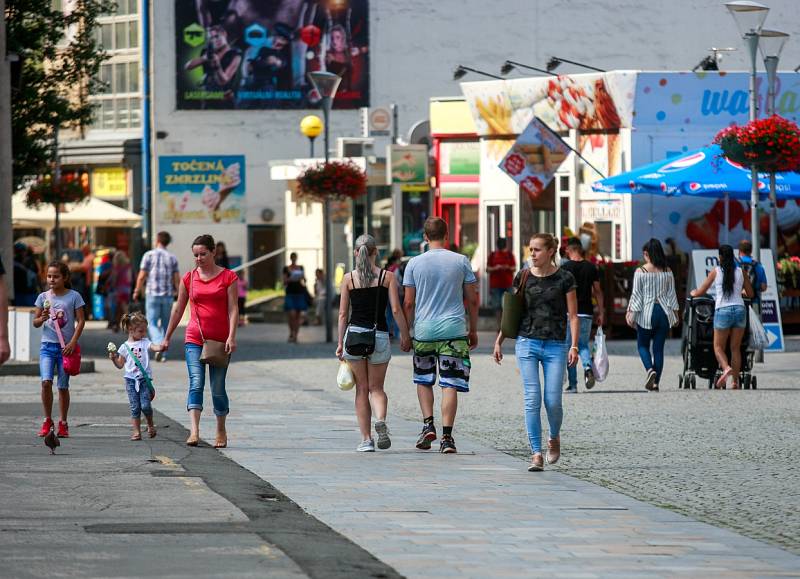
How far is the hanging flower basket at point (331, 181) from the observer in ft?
106

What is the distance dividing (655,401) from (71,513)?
953 centimetres

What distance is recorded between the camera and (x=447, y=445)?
43.9 ft

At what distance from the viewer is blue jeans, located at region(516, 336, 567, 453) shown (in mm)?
12492

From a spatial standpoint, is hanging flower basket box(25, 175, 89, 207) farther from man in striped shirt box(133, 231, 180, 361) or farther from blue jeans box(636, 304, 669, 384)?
blue jeans box(636, 304, 669, 384)

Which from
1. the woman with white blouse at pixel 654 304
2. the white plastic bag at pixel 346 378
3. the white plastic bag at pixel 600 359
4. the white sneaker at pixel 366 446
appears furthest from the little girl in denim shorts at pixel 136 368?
the woman with white blouse at pixel 654 304

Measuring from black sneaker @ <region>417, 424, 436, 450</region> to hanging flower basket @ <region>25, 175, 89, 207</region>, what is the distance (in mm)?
24604

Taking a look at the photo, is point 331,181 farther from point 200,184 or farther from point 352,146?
point 200,184

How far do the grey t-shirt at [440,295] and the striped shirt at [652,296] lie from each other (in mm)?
6995

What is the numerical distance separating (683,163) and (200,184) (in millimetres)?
28189

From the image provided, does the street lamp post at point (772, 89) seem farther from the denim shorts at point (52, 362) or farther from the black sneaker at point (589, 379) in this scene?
the denim shorts at point (52, 362)

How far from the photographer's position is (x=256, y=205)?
58.4 meters

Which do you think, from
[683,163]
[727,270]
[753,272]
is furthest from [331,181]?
[727,270]

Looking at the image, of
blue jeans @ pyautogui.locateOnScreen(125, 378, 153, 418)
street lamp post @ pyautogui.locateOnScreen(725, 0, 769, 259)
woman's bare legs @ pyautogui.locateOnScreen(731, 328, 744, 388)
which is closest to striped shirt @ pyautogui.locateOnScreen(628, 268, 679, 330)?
woman's bare legs @ pyautogui.locateOnScreen(731, 328, 744, 388)

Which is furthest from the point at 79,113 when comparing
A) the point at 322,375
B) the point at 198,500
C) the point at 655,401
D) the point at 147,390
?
the point at 198,500
